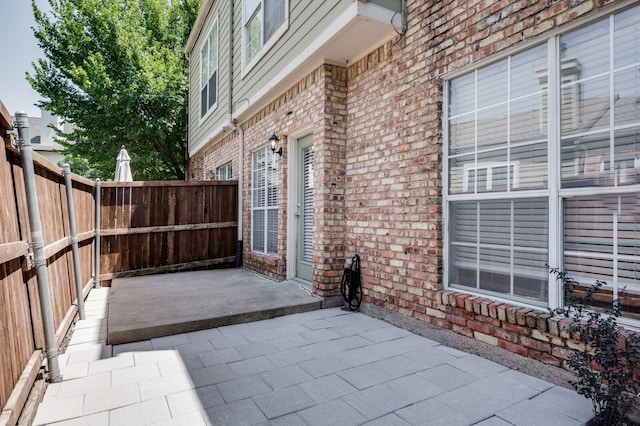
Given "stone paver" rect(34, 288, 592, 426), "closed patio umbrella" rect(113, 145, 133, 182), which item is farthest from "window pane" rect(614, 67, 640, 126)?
"closed patio umbrella" rect(113, 145, 133, 182)

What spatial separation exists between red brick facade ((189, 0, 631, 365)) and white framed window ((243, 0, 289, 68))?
1.01m

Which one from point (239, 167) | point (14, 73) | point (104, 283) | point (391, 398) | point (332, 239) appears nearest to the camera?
point (391, 398)

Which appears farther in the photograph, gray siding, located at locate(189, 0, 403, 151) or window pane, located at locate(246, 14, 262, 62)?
window pane, located at locate(246, 14, 262, 62)

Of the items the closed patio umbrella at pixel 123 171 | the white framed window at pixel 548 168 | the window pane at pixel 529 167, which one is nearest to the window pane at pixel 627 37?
the white framed window at pixel 548 168

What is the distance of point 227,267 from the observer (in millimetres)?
7500

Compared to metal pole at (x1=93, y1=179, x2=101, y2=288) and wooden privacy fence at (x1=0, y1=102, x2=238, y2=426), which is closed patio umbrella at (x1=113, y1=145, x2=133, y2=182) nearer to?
wooden privacy fence at (x1=0, y1=102, x2=238, y2=426)

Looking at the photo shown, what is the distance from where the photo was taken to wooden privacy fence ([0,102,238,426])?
6.49 feet

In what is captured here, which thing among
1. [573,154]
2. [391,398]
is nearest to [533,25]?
[573,154]

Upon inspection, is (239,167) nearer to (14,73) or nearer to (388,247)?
(388,247)

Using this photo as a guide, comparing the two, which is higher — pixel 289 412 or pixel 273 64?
pixel 273 64

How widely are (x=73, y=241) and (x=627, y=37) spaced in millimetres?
5042

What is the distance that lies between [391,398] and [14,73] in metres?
15.3

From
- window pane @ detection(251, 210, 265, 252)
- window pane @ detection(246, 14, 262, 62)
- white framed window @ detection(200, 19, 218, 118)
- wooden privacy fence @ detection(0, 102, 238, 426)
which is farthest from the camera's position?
white framed window @ detection(200, 19, 218, 118)

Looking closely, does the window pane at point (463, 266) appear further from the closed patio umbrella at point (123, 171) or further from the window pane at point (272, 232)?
the closed patio umbrella at point (123, 171)
